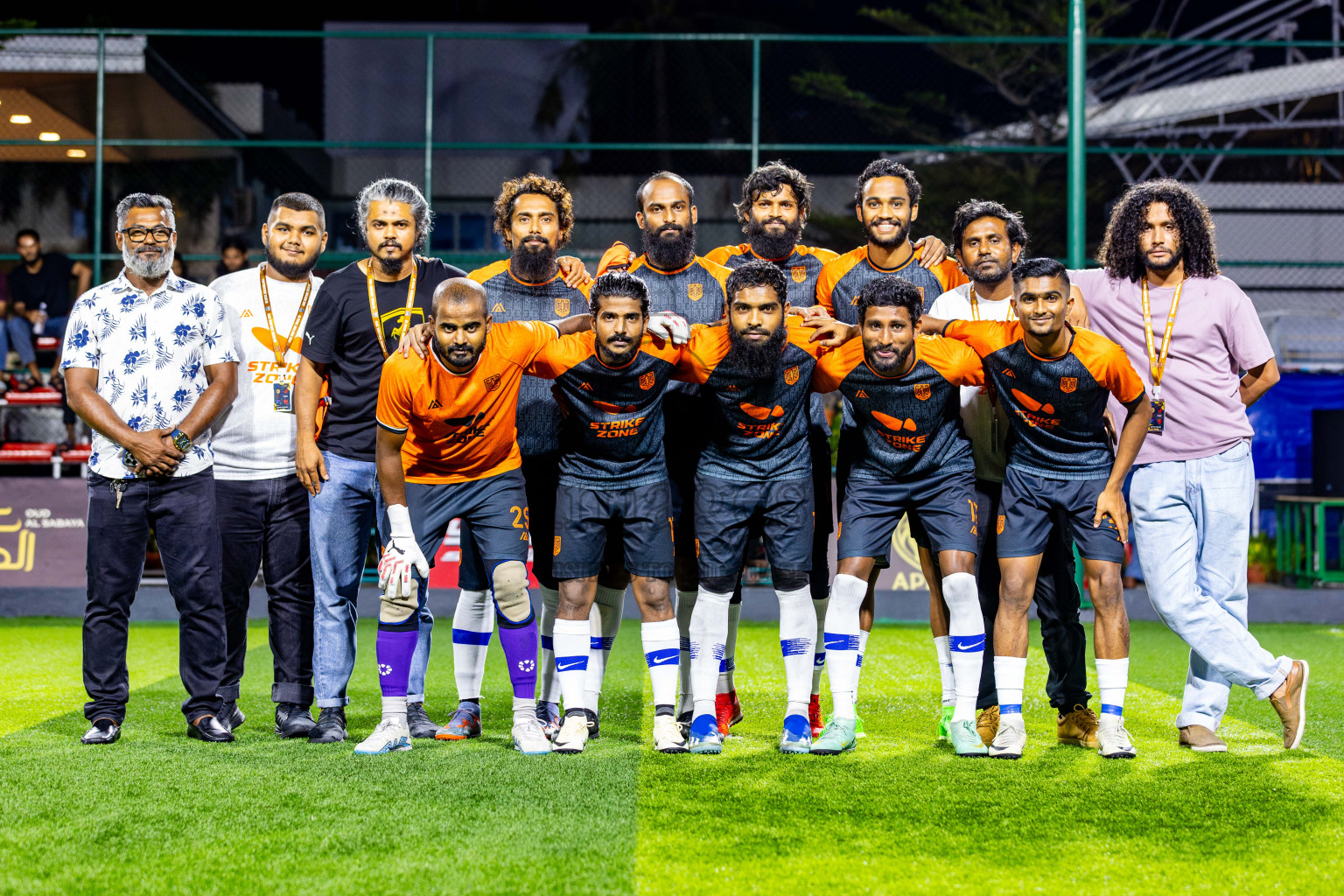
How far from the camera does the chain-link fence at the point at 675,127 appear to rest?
16000mm

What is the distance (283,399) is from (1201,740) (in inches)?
158

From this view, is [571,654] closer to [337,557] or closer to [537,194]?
[337,557]

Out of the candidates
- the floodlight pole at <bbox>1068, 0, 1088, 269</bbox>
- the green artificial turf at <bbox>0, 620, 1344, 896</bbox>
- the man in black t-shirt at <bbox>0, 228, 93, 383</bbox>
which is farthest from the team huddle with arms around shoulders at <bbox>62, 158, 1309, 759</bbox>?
the man in black t-shirt at <bbox>0, 228, 93, 383</bbox>

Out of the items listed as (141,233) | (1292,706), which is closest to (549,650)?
(141,233)

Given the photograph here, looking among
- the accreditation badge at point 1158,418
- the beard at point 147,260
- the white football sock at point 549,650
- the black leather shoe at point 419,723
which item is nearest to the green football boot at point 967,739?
the accreditation badge at point 1158,418

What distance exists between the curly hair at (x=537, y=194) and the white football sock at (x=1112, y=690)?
9.38 ft

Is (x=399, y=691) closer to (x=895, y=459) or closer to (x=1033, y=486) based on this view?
(x=895, y=459)

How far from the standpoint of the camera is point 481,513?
481 centimetres

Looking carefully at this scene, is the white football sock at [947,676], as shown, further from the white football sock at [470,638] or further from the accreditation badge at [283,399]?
the accreditation badge at [283,399]

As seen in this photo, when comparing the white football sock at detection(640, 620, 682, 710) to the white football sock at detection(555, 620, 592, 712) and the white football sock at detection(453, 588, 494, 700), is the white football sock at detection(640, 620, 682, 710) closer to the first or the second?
the white football sock at detection(555, 620, 592, 712)

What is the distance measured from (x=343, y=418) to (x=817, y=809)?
247 centimetres

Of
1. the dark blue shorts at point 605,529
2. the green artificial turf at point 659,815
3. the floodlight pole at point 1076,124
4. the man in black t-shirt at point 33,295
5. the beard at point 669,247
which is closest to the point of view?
the green artificial turf at point 659,815

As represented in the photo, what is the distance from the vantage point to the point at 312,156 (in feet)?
70.5

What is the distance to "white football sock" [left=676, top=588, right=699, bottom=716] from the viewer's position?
5.25 m
